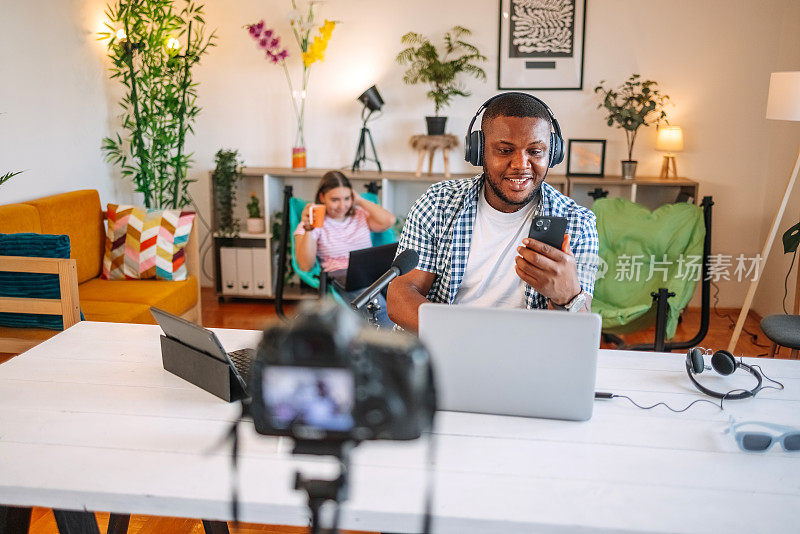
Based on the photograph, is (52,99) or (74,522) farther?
(52,99)

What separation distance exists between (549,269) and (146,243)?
2648 millimetres

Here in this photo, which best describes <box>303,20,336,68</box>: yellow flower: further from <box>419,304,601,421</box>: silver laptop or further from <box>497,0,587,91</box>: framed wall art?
<box>419,304,601,421</box>: silver laptop

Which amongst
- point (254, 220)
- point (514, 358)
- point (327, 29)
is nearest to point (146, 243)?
point (254, 220)

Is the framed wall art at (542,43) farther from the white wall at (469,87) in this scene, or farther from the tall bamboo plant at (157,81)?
the tall bamboo plant at (157,81)

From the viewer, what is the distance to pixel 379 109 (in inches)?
184

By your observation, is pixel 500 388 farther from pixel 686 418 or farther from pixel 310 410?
pixel 310 410

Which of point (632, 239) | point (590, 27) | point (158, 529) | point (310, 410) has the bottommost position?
point (158, 529)

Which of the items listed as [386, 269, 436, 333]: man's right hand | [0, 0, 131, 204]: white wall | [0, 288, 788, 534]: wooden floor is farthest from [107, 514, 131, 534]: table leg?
[0, 0, 131, 204]: white wall

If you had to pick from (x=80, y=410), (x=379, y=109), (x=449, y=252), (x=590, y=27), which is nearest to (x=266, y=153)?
(x=379, y=109)

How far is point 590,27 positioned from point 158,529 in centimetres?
375

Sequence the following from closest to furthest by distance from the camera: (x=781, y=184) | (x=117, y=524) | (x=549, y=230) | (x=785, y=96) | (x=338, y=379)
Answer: (x=338, y=379), (x=549, y=230), (x=117, y=524), (x=785, y=96), (x=781, y=184)

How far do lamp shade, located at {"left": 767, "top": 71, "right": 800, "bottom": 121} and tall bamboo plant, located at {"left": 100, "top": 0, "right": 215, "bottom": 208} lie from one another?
304 centimetres

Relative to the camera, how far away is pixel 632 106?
4.32m

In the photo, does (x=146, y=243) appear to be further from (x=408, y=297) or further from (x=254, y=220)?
(x=408, y=297)
